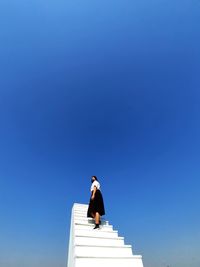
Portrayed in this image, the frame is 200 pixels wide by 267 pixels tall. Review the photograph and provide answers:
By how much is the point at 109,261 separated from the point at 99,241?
0.95 meters

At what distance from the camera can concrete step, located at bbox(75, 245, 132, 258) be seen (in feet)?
12.7

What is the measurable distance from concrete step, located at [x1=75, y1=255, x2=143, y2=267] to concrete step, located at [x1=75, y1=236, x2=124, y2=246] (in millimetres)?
699

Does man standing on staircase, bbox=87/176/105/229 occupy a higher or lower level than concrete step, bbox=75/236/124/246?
higher

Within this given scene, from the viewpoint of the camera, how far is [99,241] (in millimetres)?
4629

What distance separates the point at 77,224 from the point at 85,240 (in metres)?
1.17

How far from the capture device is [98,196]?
22.5 ft

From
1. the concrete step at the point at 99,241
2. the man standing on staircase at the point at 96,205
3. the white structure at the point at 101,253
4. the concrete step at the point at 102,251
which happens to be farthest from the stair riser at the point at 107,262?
the man standing on staircase at the point at 96,205

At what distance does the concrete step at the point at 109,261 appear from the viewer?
3509 millimetres

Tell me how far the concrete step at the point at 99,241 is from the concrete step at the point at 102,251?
309 mm

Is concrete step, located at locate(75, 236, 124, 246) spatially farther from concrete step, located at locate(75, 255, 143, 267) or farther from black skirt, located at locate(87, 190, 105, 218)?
black skirt, located at locate(87, 190, 105, 218)

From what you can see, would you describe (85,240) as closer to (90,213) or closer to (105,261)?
(105,261)

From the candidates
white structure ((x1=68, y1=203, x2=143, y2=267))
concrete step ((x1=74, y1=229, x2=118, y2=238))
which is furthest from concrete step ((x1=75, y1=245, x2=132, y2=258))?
concrete step ((x1=74, y1=229, x2=118, y2=238))

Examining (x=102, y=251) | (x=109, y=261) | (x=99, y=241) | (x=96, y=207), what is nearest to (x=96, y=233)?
(x=99, y=241)

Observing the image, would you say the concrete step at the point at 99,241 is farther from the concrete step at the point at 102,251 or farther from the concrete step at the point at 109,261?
the concrete step at the point at 109,261
